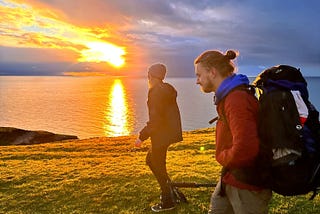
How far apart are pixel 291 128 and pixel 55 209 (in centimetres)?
921

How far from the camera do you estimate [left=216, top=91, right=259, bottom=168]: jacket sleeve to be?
12.0 ft

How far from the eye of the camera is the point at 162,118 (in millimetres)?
7484

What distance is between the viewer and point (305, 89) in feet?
12.9

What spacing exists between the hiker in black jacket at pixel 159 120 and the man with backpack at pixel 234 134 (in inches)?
124

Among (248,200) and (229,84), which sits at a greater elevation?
(229,84)

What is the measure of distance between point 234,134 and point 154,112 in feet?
12.4

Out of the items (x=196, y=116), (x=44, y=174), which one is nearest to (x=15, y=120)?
(x=196, y=116)

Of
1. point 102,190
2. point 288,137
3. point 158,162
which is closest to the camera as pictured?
point 288,137

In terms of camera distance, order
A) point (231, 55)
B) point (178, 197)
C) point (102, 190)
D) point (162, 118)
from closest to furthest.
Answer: point (231, 55) < point (162, 118) < point (178, 197) < point (102, 190)

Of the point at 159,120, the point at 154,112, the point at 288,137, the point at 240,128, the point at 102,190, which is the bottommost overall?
the point at 102,190

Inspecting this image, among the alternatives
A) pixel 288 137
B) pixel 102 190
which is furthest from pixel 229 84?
pixel 102 190

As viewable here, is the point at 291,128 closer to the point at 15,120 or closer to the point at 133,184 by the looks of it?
the point at 133,184

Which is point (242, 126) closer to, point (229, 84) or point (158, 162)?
point (229, 84)

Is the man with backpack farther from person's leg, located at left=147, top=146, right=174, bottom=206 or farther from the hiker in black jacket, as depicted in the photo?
person's leg, located at left=147, top=146, right=174, bottom=206
